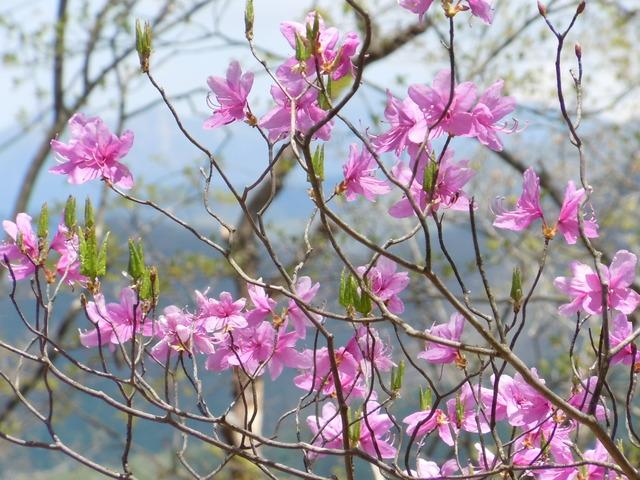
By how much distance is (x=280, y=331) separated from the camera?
1.22 metres

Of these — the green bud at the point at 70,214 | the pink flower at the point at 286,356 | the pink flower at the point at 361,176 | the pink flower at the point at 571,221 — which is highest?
the pink flower at the point at 361,176

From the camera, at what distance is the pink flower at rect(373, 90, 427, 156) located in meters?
1.00

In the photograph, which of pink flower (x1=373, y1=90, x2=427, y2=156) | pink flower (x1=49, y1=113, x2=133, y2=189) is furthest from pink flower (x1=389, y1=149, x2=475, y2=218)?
pink flower (x1=49, y1=113, x2=133, y2=189)

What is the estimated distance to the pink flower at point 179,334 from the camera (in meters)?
1.17

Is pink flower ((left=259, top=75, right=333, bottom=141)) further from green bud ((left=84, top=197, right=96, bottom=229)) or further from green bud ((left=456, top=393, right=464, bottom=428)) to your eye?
green bud ((left=456, top=393, right=464, bottom=428))

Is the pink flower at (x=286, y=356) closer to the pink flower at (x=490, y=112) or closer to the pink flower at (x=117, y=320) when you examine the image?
the pink flower at (x=117, y=320)

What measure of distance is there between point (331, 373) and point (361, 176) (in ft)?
0.88

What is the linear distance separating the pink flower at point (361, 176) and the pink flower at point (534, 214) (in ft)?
0.50

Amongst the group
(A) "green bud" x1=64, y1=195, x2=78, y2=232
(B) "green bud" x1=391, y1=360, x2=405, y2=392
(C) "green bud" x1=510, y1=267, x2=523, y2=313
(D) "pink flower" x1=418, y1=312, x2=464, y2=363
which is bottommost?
(B) "green bud" x1=391, y1=360, x2=405, y2=392

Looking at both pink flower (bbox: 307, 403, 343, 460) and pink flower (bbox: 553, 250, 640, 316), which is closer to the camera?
pink flower (bbox: 553, 250, 640, 316)

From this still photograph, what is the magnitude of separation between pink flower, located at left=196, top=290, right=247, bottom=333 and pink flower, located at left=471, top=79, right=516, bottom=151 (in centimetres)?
38

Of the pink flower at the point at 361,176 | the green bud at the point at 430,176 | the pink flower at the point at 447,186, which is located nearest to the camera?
the green bud at the point at 430,176

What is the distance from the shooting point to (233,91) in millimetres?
1139

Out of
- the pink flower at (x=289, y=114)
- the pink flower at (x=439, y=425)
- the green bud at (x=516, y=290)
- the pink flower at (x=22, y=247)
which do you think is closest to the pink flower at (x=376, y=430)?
the pink flower at (x=439, y=425)
